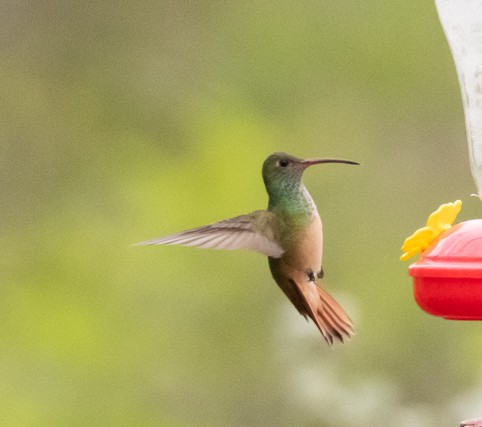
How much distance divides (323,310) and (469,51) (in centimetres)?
105

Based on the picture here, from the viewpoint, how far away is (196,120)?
8.70m

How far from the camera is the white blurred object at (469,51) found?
4.57 m

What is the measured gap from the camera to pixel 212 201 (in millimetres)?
7312

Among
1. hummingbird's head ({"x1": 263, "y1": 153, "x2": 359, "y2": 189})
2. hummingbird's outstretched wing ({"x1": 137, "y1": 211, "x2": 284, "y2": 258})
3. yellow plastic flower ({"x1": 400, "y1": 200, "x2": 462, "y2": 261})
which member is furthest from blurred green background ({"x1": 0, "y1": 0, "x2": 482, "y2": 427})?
yellow plastic flower ({"x1": 400, "y1": 200, "x2": 462, "y2": 261})

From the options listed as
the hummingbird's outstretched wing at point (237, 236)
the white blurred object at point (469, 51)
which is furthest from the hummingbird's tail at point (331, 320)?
the white blurred object at point (469, 51)

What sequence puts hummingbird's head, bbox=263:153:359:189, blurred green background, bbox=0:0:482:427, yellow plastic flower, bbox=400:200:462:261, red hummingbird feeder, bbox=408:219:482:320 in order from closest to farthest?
red hummingbird feeder, bbox=408:219:482:320
yellow plastic flower, bbox=400:200:462:261
hummingbird's head, bbox=263:153:359:189
blurred green background, bbox=0:0:482:427

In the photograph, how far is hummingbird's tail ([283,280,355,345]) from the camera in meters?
4.62

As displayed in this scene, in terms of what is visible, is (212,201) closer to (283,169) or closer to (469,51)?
(283,169)

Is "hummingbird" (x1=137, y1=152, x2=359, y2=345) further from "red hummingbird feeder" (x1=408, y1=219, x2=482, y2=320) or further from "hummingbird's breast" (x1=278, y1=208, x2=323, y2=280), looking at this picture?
"red hummingbird feeder" (x1=408, y1=219, x2=482, y2=320)

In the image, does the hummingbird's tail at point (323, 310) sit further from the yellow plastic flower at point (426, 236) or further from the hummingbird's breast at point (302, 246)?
the yellow plastic flower at point (426, 236)

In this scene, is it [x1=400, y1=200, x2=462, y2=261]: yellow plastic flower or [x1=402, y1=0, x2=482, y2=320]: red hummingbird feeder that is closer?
[x1=402, y1=0, x2=482, y2=320]: red hummingbird feeder

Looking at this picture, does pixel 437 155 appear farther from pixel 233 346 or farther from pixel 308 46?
pixel 233 346

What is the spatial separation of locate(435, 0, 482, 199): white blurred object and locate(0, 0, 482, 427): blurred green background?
3.92ft

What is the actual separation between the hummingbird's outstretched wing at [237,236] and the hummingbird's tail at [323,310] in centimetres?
16
